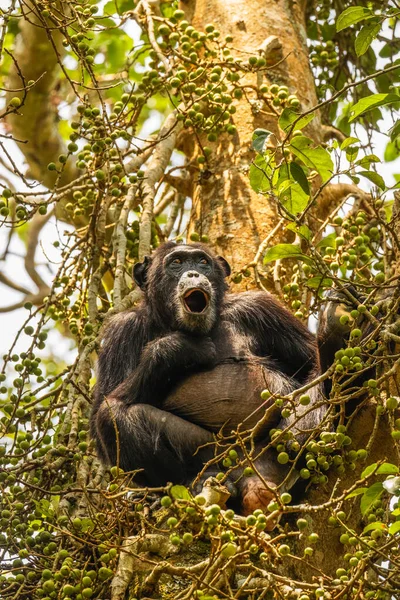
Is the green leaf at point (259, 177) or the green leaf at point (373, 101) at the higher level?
the green leaf at point (373, 101)

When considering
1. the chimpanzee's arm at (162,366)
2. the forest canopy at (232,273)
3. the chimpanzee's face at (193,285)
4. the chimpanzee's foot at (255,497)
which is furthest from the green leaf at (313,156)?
the chimpanzee's foot at (255,497)

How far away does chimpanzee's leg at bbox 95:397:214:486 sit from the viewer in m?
5.54

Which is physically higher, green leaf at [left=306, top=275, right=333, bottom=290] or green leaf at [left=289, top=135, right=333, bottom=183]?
green leaf at [left=289, top=135, right=333, bottom=183]

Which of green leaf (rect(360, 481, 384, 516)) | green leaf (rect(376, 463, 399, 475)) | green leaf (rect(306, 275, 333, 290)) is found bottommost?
green leaf (rect(360, 481, 384, 516))

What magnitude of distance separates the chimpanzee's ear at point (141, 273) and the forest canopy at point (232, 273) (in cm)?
15

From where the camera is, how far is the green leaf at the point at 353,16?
500 centimetres

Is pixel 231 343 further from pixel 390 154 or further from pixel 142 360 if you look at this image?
pixel 390 154

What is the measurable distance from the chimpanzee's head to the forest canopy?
0.18 metres

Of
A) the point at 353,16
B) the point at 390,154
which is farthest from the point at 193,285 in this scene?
the point at 390,154

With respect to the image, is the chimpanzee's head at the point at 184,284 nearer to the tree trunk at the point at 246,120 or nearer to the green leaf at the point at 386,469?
the tree trunk at the point at 246,120

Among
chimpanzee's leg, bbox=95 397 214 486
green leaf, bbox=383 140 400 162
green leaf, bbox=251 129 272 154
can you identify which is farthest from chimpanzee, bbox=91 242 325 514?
green leaf, bbox=383 140 400 162

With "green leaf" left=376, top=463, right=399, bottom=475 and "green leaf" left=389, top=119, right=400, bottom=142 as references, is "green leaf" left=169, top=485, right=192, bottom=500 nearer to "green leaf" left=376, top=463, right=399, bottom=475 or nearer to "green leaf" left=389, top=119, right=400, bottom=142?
"green leaf" left=376, top=463, right=399, bottom=475

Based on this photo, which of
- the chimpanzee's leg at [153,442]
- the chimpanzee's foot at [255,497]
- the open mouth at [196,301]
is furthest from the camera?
the open mouth at [196,301]

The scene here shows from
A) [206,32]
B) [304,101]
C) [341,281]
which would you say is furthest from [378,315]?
[206,32]
